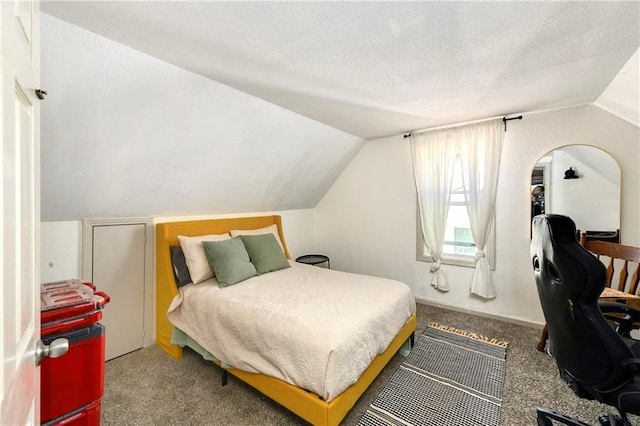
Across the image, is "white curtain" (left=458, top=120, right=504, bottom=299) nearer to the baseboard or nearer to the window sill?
the window sill

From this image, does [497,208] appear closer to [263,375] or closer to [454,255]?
[454,255]

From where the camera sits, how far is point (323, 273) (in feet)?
9.42

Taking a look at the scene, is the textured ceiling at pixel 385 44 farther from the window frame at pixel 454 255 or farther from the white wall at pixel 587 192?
the window frame at pixel 454 255

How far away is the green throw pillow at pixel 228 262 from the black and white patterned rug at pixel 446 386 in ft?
4.68

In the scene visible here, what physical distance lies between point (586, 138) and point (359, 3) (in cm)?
269

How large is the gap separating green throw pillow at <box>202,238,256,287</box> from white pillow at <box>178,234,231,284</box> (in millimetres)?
55

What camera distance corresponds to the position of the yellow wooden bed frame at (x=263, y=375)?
152cm

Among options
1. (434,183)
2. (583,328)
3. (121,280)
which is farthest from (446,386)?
(121,280)

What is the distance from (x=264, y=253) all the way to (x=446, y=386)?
1909 mm

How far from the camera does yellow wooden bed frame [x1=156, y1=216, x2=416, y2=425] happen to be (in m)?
1.52

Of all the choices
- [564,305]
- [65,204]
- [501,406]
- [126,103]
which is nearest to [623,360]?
[564,305]

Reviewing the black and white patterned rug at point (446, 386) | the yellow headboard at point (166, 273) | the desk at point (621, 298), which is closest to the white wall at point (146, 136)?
the yellow headboard at point (166, 273)

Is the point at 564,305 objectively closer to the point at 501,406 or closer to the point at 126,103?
the point at 501,406

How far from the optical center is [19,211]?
0.61 metres
